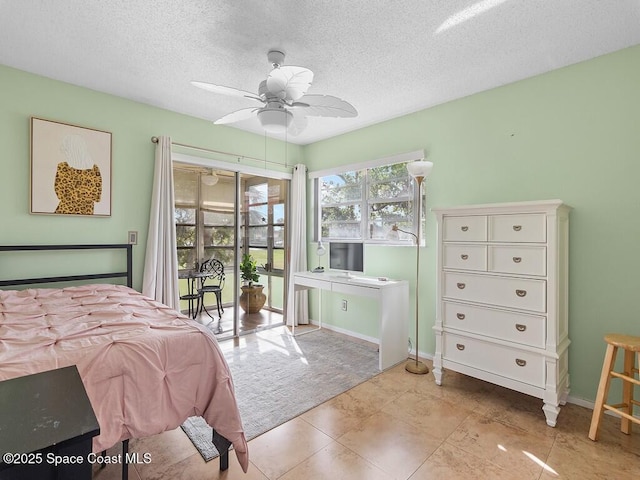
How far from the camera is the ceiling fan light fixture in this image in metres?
2.20

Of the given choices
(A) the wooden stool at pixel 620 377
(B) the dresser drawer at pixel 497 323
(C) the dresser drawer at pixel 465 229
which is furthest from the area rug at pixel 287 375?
(A) the wooden stool at pixel 620 377

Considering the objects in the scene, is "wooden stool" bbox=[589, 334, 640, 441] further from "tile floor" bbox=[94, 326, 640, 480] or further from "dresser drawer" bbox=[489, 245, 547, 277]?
"dresser drawer" bbox=[489, 245, 547, 277]

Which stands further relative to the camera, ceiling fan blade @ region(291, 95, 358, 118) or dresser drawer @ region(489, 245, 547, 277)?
dresser drawer @ region(489, 245, 547, 277)

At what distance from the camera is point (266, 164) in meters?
4.40

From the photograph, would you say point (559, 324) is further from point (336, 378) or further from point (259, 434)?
point (259, 434)

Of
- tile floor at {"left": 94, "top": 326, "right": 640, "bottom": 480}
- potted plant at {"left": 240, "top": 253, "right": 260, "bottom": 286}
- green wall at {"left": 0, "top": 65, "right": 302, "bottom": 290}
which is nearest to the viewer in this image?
tile floor at {"left": 94, "top": 326, "right": 640, "bottom": 480}

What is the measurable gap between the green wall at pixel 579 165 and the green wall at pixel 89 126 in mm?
2887

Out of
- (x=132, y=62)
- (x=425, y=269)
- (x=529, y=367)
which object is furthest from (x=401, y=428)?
(x=132, y=62)

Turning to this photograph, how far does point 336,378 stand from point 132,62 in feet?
10.4

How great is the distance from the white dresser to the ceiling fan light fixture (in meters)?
1.48

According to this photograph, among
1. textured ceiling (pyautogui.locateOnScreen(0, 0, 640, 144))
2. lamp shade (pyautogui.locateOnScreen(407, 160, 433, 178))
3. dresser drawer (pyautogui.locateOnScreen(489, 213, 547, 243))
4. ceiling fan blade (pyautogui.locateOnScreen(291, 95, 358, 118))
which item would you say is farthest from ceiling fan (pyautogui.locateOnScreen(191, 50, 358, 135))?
dresser drawer (pyautogui.locateOnScreen(489, 213, 547, 243))

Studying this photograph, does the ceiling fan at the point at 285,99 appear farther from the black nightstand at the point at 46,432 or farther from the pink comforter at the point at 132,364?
the black nightstand at the point at 46,432

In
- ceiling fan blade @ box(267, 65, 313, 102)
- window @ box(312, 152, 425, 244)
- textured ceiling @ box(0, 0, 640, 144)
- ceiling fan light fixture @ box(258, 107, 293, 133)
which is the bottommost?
window @ box(312, 152, 425, 244)

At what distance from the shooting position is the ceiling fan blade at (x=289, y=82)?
6.16ft
